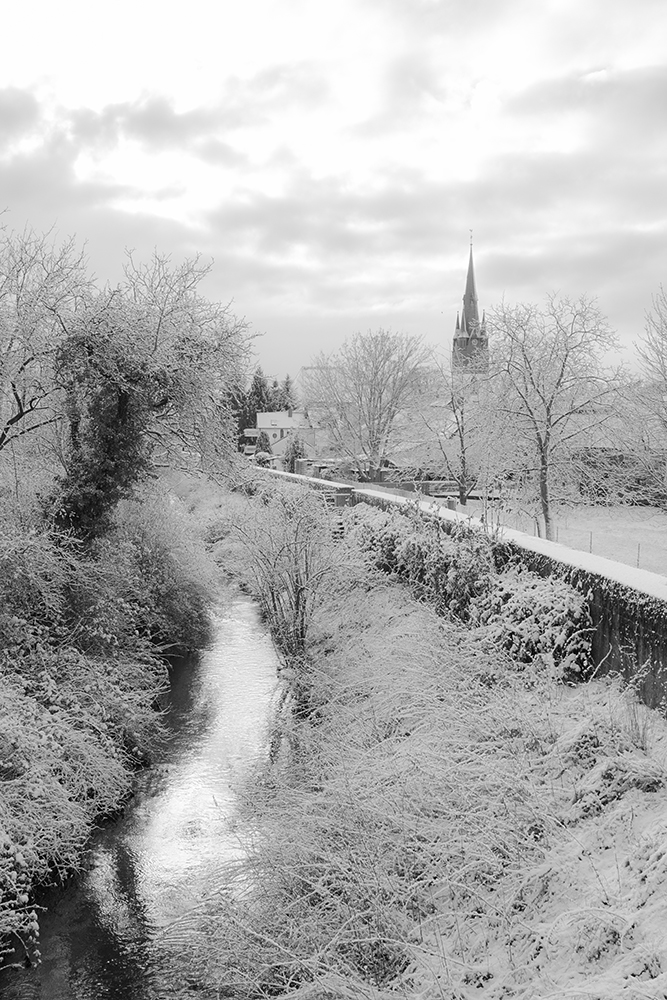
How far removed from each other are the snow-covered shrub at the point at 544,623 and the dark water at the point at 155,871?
3912 mm

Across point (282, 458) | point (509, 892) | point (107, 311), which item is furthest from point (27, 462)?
point (282, 458)

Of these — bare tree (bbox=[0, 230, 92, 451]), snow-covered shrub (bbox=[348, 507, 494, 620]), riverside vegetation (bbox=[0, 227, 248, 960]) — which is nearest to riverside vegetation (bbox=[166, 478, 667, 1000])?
snow-covered shrub (bbox=[348, 507, 494, 620])

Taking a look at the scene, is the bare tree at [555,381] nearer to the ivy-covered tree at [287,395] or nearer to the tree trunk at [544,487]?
the tree trunk at [544,487]

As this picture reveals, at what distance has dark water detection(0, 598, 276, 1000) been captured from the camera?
248 inches

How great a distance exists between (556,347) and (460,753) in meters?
18.2

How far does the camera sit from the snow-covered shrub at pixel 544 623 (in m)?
8.39

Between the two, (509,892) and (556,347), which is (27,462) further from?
(556,347)

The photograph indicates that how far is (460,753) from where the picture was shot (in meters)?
6.69

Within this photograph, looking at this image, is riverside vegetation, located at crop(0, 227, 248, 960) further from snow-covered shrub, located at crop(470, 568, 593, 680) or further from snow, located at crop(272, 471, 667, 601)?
A: snow, located at crop(272, 471, 667, 601)

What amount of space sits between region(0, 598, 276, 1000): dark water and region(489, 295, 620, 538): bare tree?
12.6 m

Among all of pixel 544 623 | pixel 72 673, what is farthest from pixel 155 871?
pixel 544 623

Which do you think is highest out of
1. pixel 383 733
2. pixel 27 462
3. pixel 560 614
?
pixel 27 462

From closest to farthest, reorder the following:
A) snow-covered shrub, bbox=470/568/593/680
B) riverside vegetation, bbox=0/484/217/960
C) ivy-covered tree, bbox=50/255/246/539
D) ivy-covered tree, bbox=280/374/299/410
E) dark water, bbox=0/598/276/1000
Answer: dark water, bbox=0/598/276/1000 < riverside vegetation, bbox=0/484/217/960 < snow-covered shrub, bbox=470/568/593/680 < ivy-covered tree, bbox=50/255/246/539 < ivy-covered tree, bbox=280/374/299/410

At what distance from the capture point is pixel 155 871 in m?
7.90
